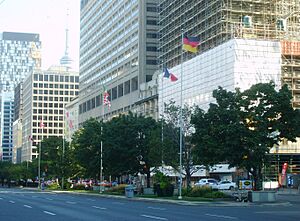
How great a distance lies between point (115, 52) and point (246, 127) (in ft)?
343

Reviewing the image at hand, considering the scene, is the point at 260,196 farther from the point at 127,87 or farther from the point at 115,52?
the point at 115,52

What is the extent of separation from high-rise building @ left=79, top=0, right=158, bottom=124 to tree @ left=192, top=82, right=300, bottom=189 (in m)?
74.1

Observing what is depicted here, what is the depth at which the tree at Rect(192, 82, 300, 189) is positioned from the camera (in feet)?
141

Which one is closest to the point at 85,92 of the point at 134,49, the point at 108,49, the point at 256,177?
the point at 108,49

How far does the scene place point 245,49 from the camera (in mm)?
85500

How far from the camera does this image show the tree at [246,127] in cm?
4294

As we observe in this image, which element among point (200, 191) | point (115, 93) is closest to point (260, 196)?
point (200, 191)

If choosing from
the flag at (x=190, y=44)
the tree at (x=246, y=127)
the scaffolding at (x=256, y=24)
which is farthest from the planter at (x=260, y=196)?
the scaffolding at (x=256, y=24)

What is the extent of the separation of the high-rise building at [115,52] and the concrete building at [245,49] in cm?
2899

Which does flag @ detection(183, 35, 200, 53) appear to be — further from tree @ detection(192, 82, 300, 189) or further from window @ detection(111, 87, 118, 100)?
window @ detection(111, 87, 118, 100)

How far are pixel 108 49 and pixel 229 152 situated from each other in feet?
366

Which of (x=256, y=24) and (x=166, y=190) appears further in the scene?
(x=256, y=24)

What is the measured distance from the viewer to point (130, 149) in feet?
202

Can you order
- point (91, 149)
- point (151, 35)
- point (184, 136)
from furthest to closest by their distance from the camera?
point (151, 35)
point (91, 149)
point (184, 136)
